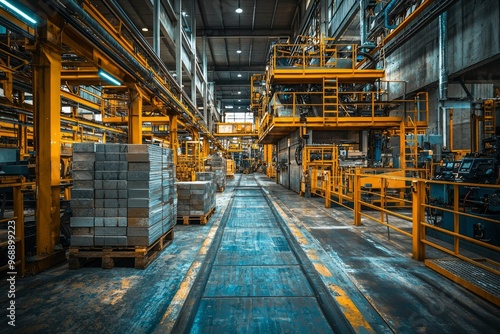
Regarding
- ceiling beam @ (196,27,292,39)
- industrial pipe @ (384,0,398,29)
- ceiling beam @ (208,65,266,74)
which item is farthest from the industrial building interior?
ceiling beam @ (208,65,266,74)

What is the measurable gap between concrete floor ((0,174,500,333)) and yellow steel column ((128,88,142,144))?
4.31 m

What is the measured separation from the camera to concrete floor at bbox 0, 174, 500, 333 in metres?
2.66

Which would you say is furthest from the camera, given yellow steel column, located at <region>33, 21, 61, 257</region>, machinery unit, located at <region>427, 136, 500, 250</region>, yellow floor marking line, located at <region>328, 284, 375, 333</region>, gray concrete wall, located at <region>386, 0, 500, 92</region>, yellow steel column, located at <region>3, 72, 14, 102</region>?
gray concrete wall, located at <region>386, 0, 500, 92</region>

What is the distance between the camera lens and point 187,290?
3.35 meters

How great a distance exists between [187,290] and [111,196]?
1899 mm

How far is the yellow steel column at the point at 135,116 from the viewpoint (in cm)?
761

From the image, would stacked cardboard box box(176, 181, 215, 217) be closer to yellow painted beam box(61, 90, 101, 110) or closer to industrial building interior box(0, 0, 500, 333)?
industrial building interior box(0, 0, 500, 333)

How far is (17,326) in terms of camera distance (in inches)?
104

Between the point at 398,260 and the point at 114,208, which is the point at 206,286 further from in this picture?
the point at 398,260

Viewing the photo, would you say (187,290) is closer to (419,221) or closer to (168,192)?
(168,192)

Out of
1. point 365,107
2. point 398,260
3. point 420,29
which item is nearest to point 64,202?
point 398,260

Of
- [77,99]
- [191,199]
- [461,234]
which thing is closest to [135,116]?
[191,199]

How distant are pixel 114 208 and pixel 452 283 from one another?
4755 millimetres

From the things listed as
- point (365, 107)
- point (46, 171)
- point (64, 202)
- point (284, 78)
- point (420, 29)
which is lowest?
point (64, 202)
